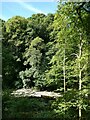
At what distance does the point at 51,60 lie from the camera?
404 inches

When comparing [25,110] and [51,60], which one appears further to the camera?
[25,110]

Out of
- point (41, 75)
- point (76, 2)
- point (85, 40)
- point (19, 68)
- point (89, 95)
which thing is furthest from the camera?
point (19, 68)

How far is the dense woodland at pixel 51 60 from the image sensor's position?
6.12 metres

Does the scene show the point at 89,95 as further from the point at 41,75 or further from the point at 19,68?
the point at 19,68

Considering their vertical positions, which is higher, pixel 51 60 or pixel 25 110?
pixel 51 60

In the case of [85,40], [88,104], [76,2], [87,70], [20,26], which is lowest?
[88,104]

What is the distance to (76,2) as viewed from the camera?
5855mm

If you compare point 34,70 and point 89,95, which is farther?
point 34,70

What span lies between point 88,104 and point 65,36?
6.52ft

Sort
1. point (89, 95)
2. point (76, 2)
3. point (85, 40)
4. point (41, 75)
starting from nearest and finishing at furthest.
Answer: point (76, 2), point (89, 95), point (85, 40), point (41, 75)

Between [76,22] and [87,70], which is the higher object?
[76,22]

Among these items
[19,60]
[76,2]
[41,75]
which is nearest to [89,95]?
[76,2]

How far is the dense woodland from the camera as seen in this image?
20.1 ft

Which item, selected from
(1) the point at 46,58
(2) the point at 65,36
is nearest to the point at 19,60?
(1) the point at 46,58
